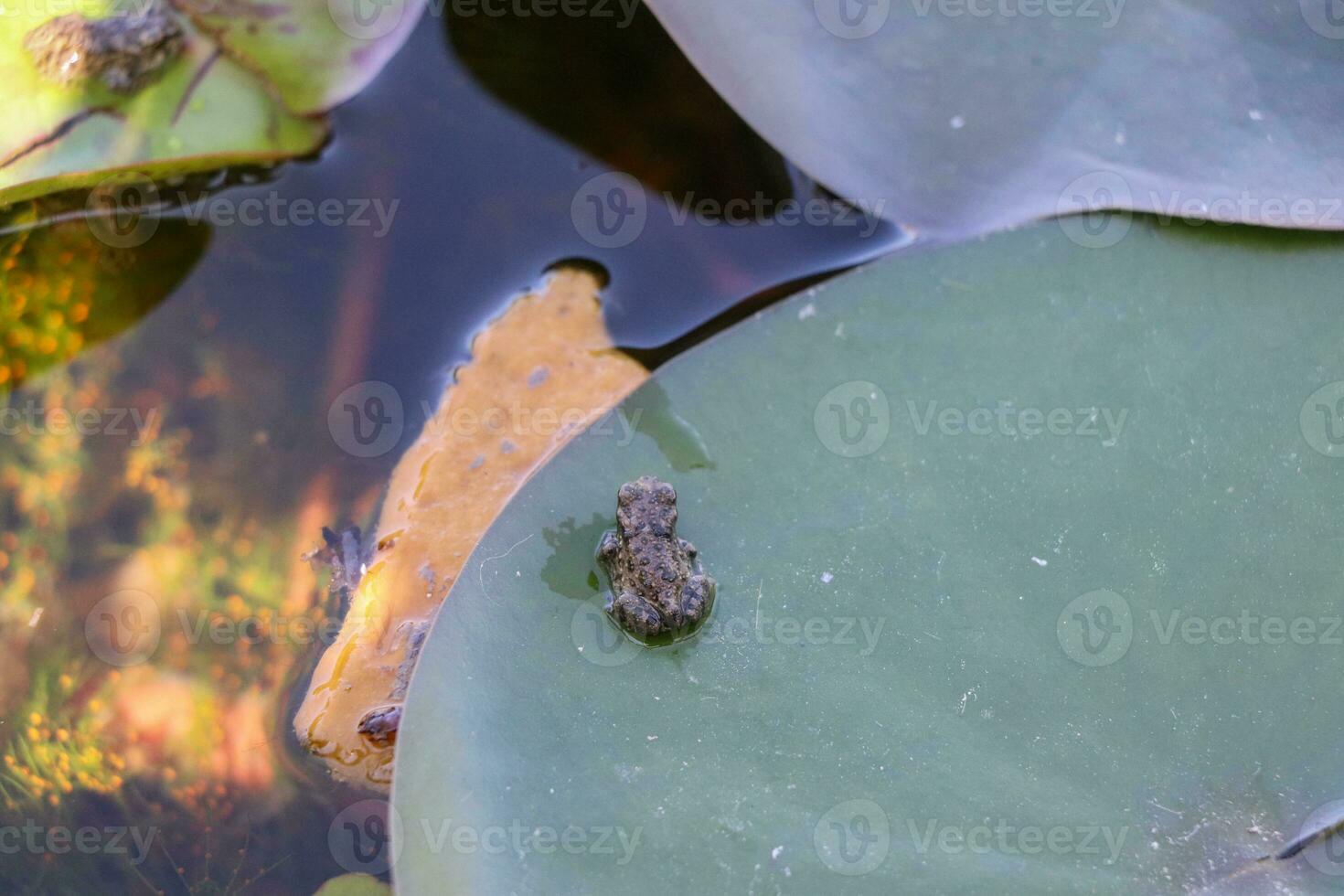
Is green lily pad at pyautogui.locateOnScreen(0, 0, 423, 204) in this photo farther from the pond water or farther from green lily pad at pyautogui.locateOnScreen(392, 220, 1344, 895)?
green lily pad at pyautogui.locateOnScreen(392, 220, 1344, 895)

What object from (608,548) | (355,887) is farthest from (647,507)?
(355,887)

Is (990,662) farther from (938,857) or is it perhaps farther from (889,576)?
(938,857)

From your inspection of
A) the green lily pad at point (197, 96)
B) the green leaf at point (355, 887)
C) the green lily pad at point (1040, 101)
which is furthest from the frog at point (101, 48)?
the green leaf at point (355, 887)

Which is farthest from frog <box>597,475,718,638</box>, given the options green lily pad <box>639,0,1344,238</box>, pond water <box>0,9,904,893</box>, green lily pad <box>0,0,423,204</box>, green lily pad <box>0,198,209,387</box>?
green lily pad <box>0,198,209,387</box>

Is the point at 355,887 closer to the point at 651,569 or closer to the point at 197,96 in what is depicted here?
the point at 651,569

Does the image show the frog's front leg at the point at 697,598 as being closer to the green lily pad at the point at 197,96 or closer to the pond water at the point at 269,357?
the pond water at the point at 269,357

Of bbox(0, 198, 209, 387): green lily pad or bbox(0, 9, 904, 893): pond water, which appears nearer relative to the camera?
bbox(0, 9, 904, 893): pond water

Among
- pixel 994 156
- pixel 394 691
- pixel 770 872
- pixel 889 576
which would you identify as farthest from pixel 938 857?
pixel 994 156
